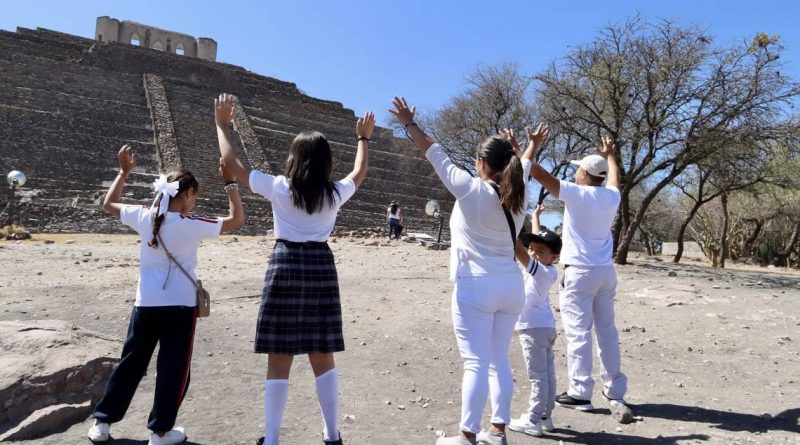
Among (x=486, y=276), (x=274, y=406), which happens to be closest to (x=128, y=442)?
(x=274, y=406)

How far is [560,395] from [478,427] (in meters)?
1.46

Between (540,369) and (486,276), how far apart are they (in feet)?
3.01

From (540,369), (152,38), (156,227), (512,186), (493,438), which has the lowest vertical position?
(493,438)

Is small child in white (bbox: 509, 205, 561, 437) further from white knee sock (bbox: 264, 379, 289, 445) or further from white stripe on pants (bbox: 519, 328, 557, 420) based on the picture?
white knee sock (bbox: 264, 379, 289, 445)

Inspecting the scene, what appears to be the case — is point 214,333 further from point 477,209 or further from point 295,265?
point 477,209

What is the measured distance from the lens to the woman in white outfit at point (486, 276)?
3.01 m

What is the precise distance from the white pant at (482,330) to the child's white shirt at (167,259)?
4.58 ft

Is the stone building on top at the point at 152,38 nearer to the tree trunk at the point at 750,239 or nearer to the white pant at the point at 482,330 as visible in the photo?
the tree trunk at the point at 750,239

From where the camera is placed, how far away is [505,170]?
3.03 metres

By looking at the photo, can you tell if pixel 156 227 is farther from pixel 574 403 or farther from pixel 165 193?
pixel 574 403

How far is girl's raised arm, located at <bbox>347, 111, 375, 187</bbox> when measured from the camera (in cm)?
342

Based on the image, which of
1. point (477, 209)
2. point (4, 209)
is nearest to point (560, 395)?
point (477, 209)

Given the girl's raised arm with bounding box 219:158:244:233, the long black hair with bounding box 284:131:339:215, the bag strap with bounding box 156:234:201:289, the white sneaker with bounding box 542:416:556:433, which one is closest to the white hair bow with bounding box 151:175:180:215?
the bag strap with bounding box 156:234:201:289

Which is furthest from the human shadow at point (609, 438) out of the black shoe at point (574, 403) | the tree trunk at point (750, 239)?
the tree trunk at point (750, 239)
